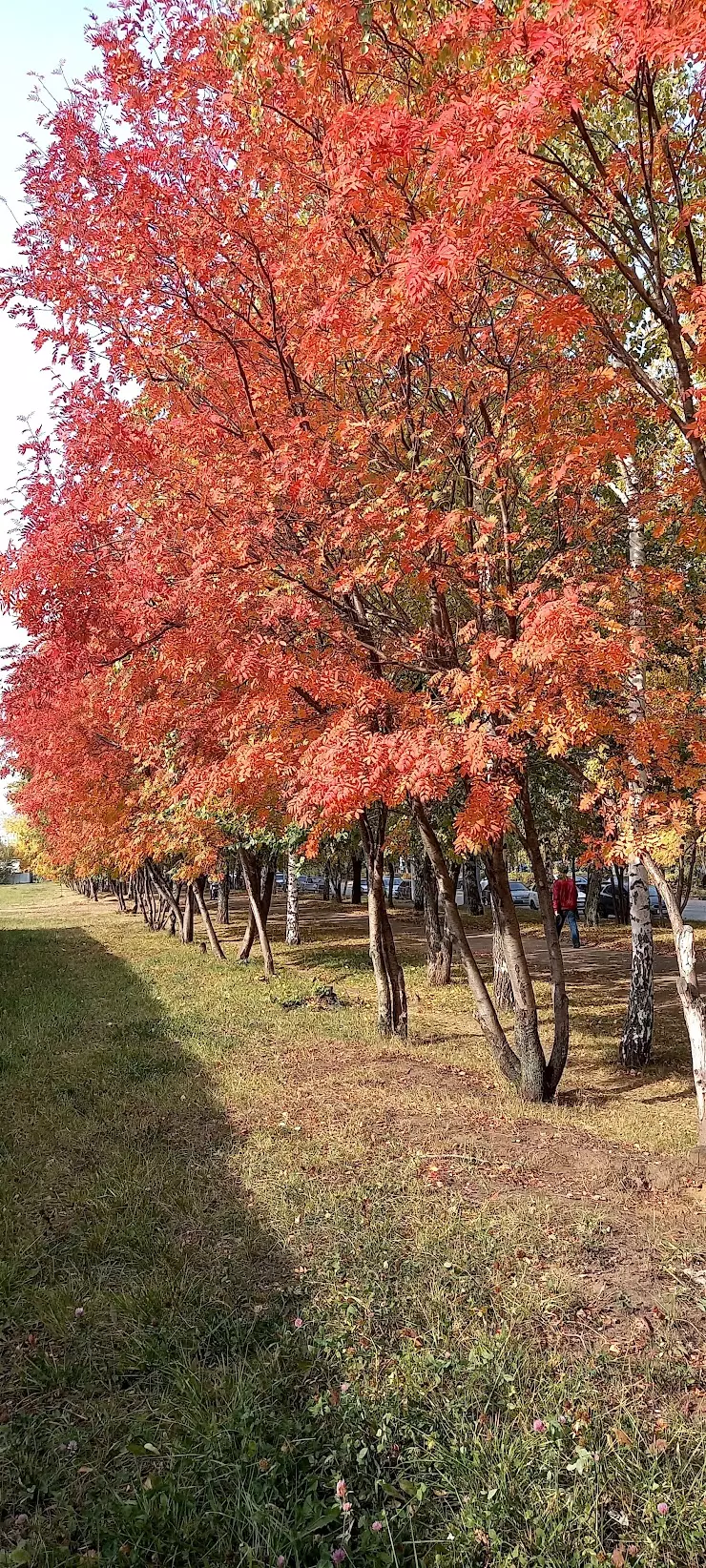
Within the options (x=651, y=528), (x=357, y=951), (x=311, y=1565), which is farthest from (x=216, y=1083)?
(x=357, y=951)

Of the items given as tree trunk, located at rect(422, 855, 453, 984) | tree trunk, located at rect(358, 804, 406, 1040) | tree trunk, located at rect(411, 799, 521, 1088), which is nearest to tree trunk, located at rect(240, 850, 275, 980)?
tree trunk, located at rect(422, 855, 453, 984)

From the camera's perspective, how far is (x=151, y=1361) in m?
3.74

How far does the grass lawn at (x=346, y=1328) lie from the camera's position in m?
2.84

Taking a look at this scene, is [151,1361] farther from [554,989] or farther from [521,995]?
[554,989]

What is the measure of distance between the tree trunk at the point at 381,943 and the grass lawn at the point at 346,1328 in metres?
2.58

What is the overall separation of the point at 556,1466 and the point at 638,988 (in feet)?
25.3

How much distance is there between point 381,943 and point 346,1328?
7103mm

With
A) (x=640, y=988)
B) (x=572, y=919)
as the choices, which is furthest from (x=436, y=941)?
(x=640, y=988)

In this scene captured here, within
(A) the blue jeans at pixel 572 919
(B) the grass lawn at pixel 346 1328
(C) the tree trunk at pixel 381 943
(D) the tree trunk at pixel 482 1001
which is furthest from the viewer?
(A) the blue jeans at pixel 572 919

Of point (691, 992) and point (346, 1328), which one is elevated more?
point (691, 992)

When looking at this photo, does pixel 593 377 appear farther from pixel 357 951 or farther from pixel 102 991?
pixel 357 951

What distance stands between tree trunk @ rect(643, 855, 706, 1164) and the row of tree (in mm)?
31

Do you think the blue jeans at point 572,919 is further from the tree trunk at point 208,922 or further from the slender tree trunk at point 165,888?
the slender tree trunk at point 165,888

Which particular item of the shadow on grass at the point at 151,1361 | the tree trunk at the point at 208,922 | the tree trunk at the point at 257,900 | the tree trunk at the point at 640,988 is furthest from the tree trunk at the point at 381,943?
the tree trunk at the point at 208,922
